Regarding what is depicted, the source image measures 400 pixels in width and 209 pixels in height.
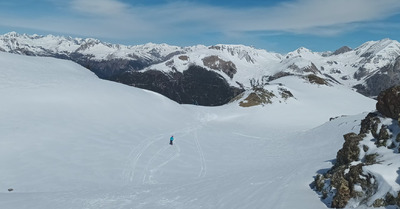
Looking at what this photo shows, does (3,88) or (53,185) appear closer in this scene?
(53,185)

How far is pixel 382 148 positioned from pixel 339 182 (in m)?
5.29

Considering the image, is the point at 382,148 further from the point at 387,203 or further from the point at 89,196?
the point at 89,196

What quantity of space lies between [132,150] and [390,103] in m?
27.7

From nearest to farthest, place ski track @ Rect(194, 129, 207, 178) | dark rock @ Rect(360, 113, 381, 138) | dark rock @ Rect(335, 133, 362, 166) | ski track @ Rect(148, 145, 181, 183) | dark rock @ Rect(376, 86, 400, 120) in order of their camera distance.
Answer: dark rock @ Rect(335, 133, 362, 166)
dark rock @ Rect(376, 86, 400, 120)
dark rock @ Rect(360, 113, 381, 138)
ski track @ Rect(148, 145, 181, 183)
ski track @ Rect(194, 129, 207, 178)

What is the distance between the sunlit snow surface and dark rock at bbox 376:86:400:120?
660 centimetres

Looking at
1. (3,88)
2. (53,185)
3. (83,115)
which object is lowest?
(53,185)

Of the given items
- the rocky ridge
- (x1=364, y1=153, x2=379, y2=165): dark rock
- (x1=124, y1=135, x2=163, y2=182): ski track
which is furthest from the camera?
(x1=124, y1=135, x2=163, y2=182): ski track

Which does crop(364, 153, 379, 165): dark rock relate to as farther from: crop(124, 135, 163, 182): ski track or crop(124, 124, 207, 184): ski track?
crop(124, 135, 163, 182): ski track

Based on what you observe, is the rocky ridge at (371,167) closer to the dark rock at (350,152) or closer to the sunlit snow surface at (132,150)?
the dark rock at (350,152)

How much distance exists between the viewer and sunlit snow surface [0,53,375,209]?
23094 mm

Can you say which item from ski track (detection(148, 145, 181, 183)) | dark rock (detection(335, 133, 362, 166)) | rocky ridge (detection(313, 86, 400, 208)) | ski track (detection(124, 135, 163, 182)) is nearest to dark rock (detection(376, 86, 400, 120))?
rocky ridge (detection(313, 86, 400, 208))

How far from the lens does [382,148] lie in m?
21.6

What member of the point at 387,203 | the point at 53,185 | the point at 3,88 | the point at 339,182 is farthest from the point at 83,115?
the point at 387,203

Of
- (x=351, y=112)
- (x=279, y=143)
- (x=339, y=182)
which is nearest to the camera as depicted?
(x=339, y=182)
